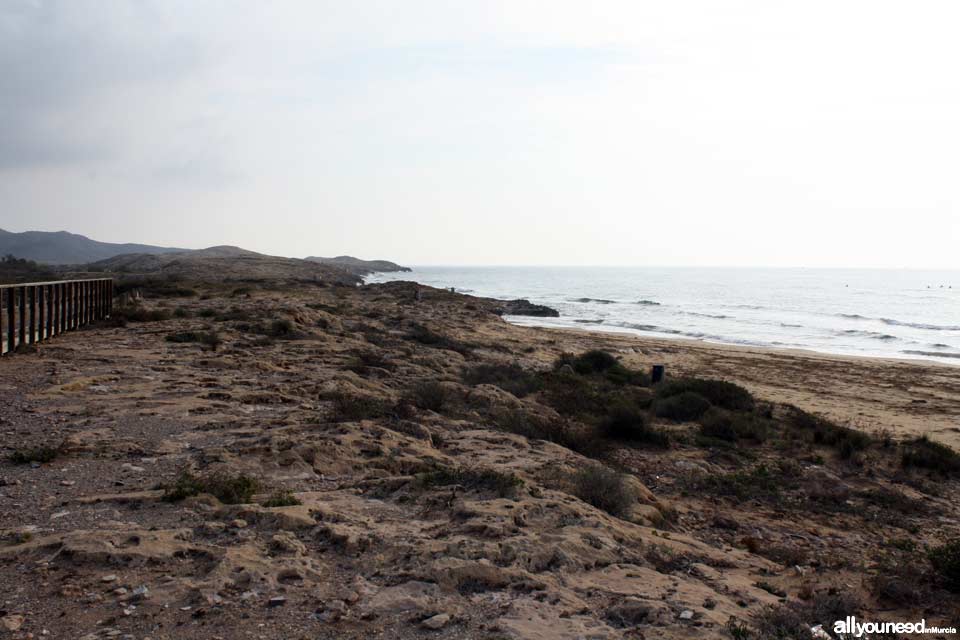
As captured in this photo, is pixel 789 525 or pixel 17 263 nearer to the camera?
pixel 789 525

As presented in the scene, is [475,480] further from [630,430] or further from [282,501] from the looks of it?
[630,430]

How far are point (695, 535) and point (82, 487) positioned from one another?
5881 mm

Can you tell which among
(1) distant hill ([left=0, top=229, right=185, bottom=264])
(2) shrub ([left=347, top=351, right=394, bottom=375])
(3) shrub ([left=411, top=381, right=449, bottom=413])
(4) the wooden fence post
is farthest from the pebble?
(1) distant hill ([left=0, top=229, right=185, bottom=264])

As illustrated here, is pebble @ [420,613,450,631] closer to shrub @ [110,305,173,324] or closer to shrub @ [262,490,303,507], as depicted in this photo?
shrub @ [262,490,303,507]

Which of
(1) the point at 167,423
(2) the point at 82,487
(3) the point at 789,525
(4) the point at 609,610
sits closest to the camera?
(4) the point at 609,610

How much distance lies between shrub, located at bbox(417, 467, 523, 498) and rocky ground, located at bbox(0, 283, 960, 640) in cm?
3

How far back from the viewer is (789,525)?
7.07 metres

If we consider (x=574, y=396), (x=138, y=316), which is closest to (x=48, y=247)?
(x=138, y=316)

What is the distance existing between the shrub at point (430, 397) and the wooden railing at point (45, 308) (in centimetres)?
812

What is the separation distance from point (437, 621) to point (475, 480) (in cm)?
269

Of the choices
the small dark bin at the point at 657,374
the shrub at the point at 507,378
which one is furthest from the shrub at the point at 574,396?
the small dark bin at the point at 657,374

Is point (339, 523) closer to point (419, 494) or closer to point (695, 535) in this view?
point (419, 494)

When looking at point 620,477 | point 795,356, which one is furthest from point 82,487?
point 795,356

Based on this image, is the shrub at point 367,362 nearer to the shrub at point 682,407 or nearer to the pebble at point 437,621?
the shrub at point 682,407
